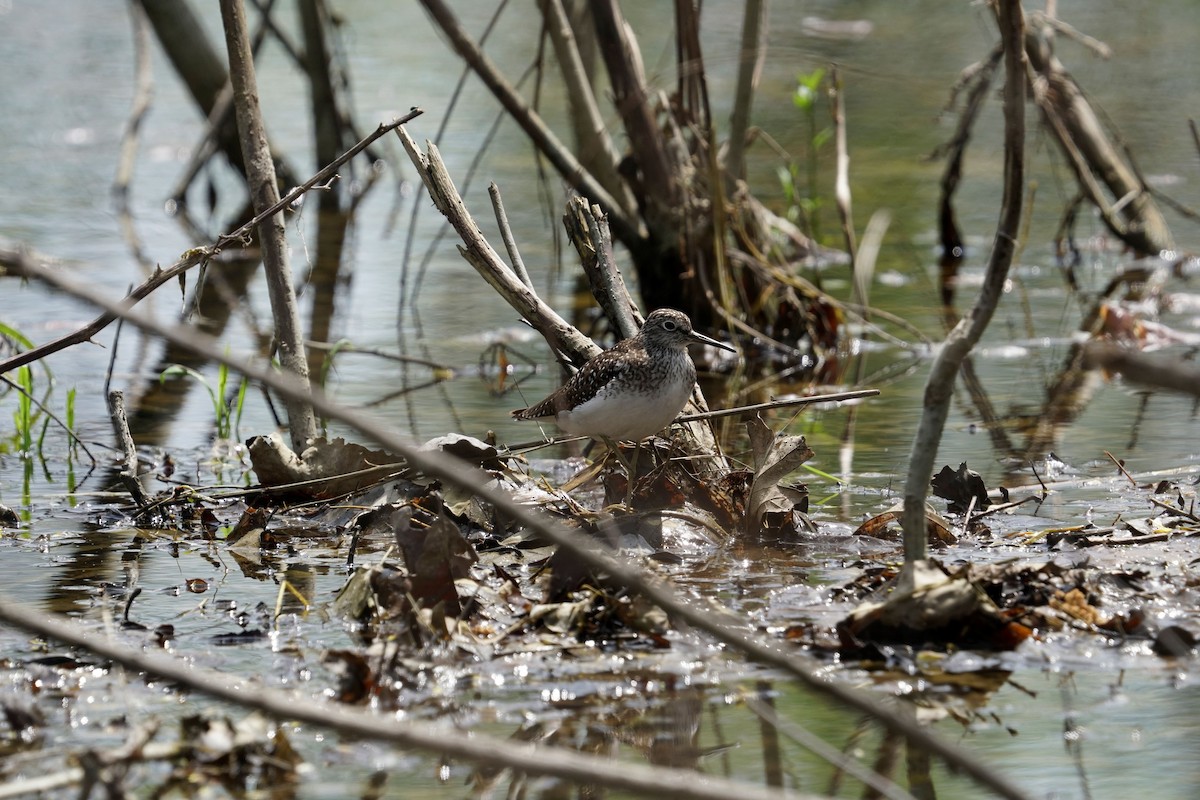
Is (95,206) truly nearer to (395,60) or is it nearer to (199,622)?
(395,60)

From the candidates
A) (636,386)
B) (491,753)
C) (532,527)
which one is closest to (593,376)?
(636,386)

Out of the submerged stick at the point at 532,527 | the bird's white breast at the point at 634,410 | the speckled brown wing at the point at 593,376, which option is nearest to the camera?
the submerged stick at the point at 532,527

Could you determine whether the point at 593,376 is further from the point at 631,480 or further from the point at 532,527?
the point at 532,527

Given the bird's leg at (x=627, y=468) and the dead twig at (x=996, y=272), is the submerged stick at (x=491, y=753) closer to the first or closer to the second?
the dead twig at (x=996, y=272)

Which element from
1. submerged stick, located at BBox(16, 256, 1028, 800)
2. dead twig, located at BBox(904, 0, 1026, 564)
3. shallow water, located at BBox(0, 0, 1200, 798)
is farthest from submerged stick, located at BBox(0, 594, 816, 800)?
dead twig, located at BBox(904, 0, 1026, 564)

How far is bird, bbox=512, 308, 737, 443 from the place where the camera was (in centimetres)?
547

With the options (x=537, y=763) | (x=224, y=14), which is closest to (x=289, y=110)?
(x=224, y=14)

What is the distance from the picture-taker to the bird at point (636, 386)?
547 cm

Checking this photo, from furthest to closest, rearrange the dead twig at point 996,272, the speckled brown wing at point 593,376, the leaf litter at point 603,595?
the speckled brown wing at point 593,376, the leaf litter at point 603,595, the dead twig at point 996,272

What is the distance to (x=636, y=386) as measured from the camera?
547 cm

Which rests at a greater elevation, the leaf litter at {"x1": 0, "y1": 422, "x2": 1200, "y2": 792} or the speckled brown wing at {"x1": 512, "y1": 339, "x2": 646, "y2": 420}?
the speckled brown wing at {"x1": 512, "y1": 339, "x2": 646, "y2": 420}

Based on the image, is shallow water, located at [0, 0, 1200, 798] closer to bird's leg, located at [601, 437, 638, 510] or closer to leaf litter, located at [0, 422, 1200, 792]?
leaf litter, located at [0, 422, 1200, 792]

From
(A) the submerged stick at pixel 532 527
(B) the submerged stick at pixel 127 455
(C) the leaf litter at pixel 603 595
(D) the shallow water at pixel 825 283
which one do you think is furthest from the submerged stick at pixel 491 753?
(B) the submerged stick at pixel 127 455

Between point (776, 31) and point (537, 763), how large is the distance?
54.8 ft
